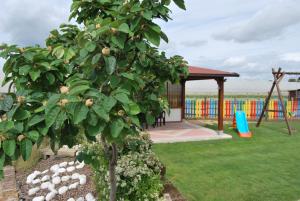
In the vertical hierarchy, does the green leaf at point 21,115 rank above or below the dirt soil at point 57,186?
above

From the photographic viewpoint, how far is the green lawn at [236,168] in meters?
5.07

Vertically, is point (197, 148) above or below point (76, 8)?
below

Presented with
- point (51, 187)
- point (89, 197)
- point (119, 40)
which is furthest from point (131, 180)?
point (119, 40)

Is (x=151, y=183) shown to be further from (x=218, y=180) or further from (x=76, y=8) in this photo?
(x=76, y=8)

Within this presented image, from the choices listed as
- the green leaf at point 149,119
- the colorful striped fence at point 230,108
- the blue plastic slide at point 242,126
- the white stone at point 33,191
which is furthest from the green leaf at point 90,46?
the colorful striped fence at point 230,108

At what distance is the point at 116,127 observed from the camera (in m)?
1.53

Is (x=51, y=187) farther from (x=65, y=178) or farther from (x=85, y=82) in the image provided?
(x=85, y=82)

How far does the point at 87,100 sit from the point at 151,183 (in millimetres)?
2924

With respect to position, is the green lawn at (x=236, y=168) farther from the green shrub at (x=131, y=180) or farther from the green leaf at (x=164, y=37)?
the green leaf at (x=164, y=37)

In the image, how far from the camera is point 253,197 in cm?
488

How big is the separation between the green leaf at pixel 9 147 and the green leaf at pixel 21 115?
14cm

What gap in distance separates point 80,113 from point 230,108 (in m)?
16.7

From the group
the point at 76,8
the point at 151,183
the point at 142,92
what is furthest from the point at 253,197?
the point at 76,8

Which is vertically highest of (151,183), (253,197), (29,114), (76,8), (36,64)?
(76,8)
